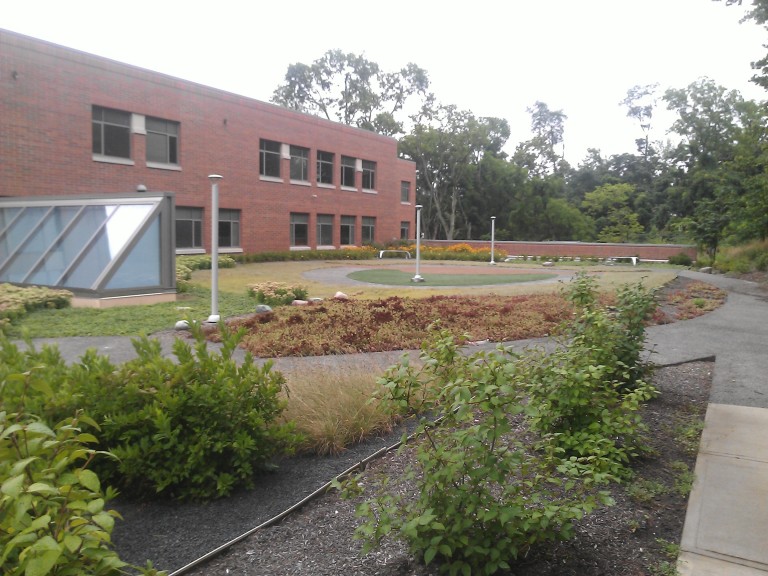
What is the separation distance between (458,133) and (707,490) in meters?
59.8

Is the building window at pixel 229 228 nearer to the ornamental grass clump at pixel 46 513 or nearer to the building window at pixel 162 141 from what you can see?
the building window at pixel 162 141

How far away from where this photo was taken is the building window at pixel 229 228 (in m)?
33.0

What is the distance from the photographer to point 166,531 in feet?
12.6

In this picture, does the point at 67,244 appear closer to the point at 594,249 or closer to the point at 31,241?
the point at 31,241

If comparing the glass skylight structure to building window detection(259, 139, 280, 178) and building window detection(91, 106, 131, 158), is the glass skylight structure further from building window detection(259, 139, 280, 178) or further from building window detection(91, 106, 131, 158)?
building window detection(259, 139, 280, 178)

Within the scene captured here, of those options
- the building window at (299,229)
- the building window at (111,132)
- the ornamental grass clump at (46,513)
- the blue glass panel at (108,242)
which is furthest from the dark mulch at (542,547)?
the building window at (299,229)

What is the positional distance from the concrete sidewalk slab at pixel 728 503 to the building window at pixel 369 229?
39612 mm

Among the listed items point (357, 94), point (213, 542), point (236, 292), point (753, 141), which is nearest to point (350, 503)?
point (213, 542)

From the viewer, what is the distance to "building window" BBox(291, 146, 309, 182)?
124 feet

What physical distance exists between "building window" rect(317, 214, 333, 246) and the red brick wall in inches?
437

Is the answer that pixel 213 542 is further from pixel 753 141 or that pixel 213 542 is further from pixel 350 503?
pixel 753 141

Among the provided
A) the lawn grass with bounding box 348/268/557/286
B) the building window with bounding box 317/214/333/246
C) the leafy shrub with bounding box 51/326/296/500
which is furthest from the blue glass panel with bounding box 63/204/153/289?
the building window with bounding box 317/214/333/246

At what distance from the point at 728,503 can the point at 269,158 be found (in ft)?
112

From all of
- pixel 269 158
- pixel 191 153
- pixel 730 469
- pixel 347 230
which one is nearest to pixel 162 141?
pixel 191 153
